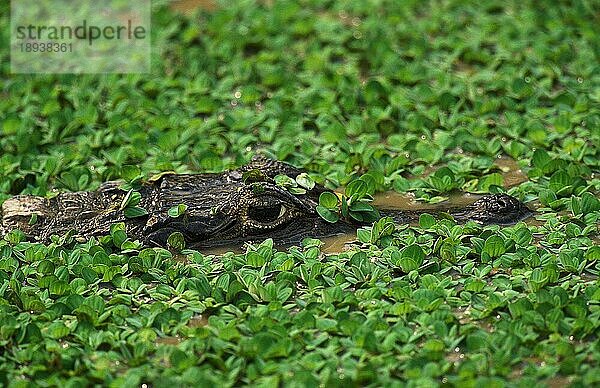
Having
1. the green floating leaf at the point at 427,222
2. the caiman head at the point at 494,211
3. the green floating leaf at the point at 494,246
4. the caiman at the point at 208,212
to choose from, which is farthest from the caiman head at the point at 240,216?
the green floating leaf at the point at 494,246

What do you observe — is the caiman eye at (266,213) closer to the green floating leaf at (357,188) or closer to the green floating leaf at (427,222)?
the green floating leaf at (357,188)

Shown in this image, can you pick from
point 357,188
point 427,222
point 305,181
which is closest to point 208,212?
point 305,181

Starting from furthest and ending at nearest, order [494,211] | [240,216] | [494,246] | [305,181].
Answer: [305,181] → [494,211] → [240,216] → [494,246]

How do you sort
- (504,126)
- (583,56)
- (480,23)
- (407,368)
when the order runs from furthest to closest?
(480,23) < (583,56) < (504,126) < (407,368)

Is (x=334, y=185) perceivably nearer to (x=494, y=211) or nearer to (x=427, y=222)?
(x=427, y=222)

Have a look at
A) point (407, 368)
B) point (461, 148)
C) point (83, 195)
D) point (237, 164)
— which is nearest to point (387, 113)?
point (461, 148)

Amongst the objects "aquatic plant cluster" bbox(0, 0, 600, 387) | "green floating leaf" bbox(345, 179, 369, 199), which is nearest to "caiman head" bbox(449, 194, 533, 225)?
"aquatic plant cluster" bbox(0, 0, 600, 387)

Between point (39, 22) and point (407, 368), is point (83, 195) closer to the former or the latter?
point (407, 368)
